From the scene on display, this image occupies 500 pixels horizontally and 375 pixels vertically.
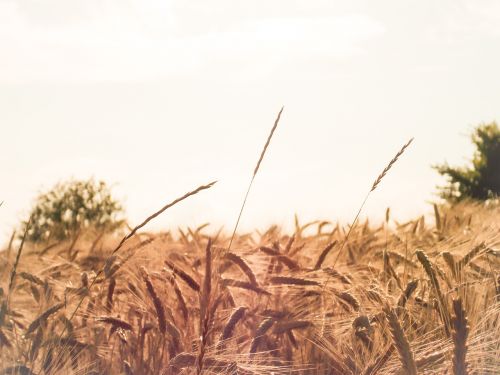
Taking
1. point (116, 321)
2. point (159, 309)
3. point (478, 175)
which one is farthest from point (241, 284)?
point (478, 175)

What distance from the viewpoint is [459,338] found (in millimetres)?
2025

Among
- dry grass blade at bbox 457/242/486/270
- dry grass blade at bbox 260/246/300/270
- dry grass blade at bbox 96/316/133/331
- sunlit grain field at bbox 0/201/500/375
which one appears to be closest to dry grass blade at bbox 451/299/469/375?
sunlit grain field at bbox 0/201/500/375

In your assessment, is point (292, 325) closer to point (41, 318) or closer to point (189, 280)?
point (189, 280)

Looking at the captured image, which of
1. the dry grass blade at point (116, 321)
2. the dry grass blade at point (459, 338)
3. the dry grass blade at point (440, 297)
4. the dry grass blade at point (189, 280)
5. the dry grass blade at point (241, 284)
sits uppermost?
the dry grass blade at point (189, 280)

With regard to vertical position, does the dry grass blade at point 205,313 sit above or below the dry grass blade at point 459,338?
above

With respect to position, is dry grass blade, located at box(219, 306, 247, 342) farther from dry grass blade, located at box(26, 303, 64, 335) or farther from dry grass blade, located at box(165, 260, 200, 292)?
dry grass blade, located at box(26, 303, 64, 335)

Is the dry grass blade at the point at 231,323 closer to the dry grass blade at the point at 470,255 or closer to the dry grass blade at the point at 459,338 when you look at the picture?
the dry grass blade at the point at 459,338

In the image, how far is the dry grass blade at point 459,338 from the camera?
6.59ft

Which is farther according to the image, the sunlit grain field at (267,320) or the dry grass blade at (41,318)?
the dry grass blade at (41,318)

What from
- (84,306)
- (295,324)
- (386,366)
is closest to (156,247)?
(84,306)

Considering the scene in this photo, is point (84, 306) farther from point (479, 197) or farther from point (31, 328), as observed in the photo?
point (479, 197)

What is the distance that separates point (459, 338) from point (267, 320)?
21.5 inches

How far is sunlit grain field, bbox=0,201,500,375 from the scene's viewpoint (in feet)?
7.02

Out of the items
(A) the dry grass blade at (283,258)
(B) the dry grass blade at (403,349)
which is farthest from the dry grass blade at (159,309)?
(B) the dry grass blade at (403,349)
